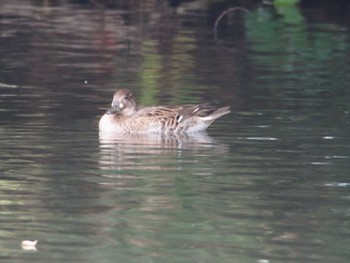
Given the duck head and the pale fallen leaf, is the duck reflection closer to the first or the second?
the duck head

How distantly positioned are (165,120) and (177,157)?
2.00m

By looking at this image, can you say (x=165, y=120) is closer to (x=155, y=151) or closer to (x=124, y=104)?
(x=124, y=104)

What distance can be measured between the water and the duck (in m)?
0.19

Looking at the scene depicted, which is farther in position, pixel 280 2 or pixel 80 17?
pixel 280 2

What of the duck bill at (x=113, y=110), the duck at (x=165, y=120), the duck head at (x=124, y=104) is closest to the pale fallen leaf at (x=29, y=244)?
the duck at (x=165, y=120)

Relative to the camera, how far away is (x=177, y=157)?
13.3 meters

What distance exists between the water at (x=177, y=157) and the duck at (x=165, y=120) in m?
0.19

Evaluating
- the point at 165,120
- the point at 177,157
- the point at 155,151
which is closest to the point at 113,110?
the point at 165,120

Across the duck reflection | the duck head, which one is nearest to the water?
the duck reflection

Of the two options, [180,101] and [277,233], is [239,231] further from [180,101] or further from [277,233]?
[180,101]

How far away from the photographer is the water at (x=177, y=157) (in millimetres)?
9531

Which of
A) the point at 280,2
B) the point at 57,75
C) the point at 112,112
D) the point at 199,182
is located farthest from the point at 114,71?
the point at 280,2

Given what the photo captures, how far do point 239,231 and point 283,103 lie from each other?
7409 mm

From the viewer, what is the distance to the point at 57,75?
2027 centimetres
